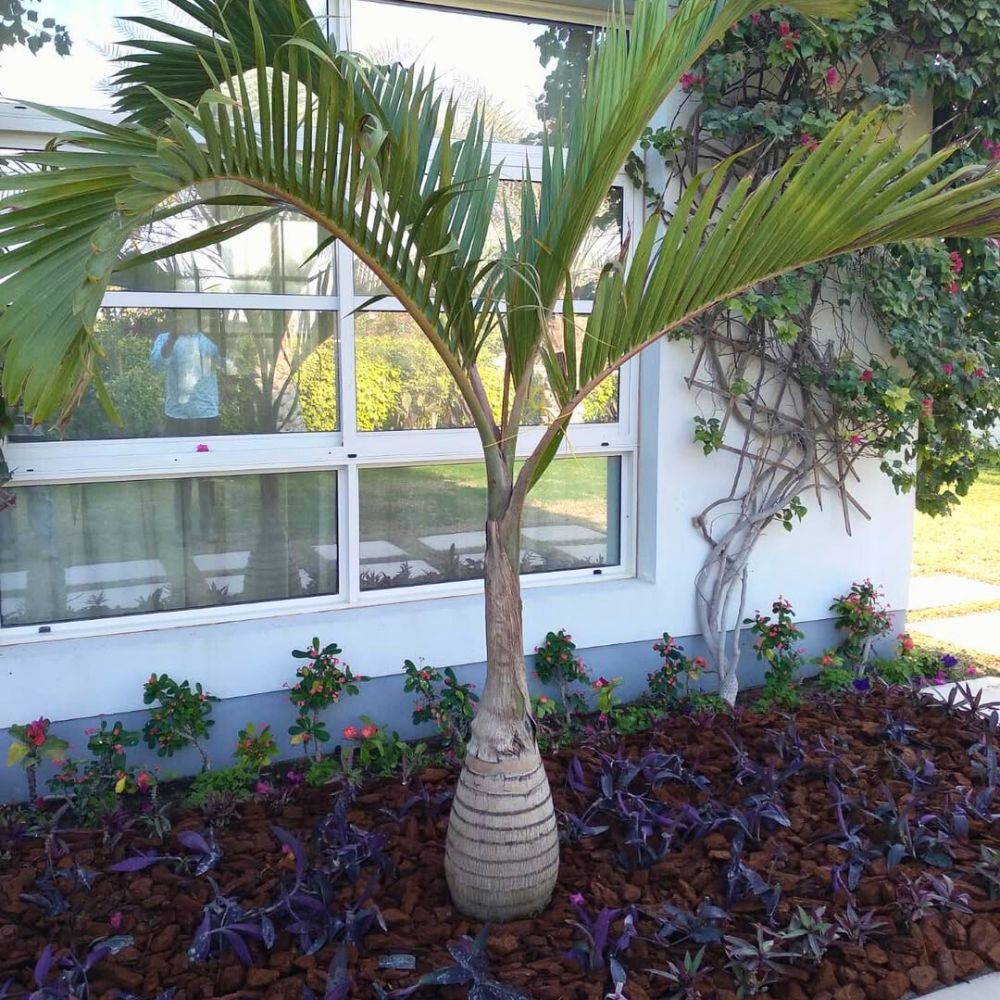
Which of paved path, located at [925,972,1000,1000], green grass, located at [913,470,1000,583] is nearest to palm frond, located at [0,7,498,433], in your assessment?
paved path, located at [925,972,1000,1000]

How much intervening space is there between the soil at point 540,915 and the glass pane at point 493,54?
2558mm

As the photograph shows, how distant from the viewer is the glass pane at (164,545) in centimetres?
311

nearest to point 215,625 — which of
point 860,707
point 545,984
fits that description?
point 545,984

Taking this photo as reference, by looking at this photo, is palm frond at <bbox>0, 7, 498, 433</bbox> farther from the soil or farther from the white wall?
the white wall

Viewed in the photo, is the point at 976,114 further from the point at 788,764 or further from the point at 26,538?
the point at 26,538

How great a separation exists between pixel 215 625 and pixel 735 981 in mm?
2061

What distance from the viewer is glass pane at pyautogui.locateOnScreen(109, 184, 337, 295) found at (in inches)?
123

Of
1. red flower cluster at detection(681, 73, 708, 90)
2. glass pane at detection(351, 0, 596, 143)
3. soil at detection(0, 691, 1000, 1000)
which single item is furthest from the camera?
red flower cluster at detection(681, 73, 708, 90)

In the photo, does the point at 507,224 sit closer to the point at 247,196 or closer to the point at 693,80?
the point at 247,196

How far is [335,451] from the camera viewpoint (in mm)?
3451

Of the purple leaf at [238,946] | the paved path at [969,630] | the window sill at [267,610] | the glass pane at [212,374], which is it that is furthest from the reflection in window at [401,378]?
the paved path at [969,630]

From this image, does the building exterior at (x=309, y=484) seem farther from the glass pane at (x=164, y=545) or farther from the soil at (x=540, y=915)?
the soil at (x=540, y=915)

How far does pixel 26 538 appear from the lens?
3.09m

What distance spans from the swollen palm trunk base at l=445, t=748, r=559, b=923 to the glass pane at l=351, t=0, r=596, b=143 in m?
2.43
